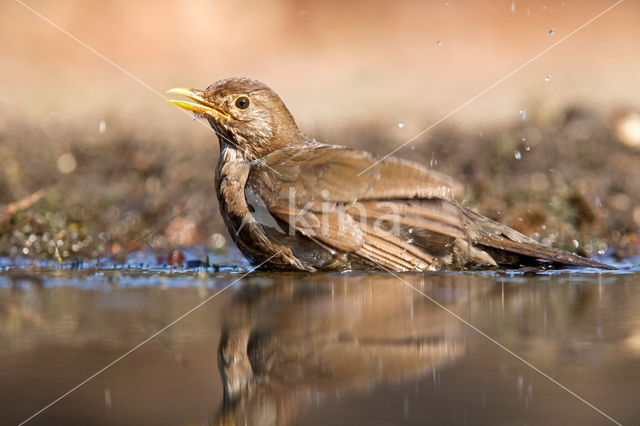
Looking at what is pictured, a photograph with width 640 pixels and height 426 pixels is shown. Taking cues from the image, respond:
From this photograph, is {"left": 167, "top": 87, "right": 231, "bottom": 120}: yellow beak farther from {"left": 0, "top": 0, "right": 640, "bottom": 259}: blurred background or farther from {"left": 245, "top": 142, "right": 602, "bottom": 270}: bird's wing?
{"left": 0, "top": 0, "right": 640, "bottom": 259}: blurred background

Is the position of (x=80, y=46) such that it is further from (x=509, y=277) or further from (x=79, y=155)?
(x=509, y=277)

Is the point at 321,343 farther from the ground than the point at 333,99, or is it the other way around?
the point at 333,99

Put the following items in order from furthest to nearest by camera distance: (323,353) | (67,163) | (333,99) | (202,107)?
1. (333,99)
2. (67,163)
3. (202,107)
4. (323,353)

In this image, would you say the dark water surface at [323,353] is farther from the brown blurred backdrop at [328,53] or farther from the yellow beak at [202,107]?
the brown blurred backdrop at [328,53]

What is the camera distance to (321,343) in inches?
132

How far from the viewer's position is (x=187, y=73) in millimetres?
11672

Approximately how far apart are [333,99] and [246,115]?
491 cm

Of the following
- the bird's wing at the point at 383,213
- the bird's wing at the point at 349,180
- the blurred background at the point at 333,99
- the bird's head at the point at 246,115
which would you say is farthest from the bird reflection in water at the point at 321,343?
the blurred background at the point at 333,99

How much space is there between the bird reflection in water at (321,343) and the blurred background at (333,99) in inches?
118

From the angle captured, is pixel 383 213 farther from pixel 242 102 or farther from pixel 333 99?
pixel 333 99

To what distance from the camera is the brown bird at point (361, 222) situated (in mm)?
5770

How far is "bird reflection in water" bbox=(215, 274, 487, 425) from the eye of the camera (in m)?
2.67

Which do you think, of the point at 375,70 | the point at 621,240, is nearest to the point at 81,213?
the point at 621,240

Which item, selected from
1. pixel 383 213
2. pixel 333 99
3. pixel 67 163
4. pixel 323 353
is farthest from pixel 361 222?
pixel 333 99
